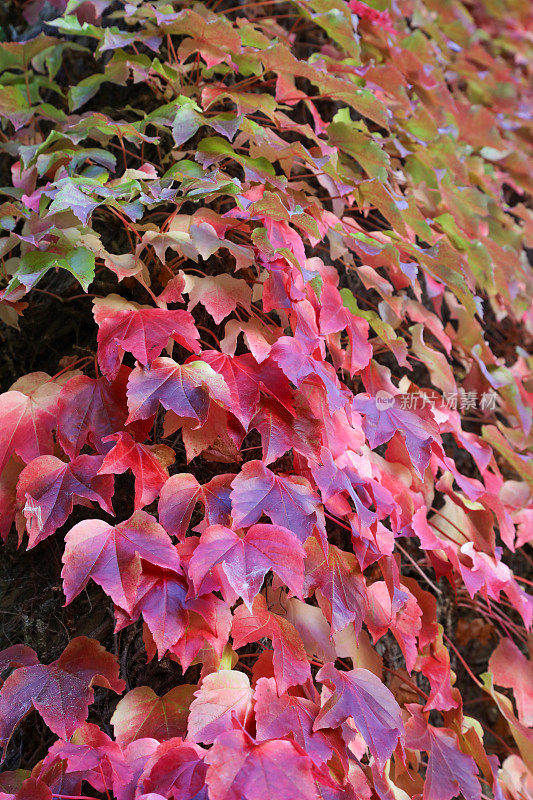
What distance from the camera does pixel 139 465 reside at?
87 centimetres

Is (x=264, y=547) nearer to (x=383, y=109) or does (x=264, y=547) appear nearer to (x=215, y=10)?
(x=383, y=109)

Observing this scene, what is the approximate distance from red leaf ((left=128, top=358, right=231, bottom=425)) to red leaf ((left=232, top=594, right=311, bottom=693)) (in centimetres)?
28

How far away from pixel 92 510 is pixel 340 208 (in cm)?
75

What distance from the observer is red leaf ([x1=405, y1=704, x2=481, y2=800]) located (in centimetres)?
94

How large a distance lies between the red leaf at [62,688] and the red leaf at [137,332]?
0.38 meters

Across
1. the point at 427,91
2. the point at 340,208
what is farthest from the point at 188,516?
the point at 427,91

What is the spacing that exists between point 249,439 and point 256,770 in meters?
0.55

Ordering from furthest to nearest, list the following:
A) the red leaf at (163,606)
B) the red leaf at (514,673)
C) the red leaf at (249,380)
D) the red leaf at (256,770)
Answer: the red leaf at (514,673), the red leaf at (249,380), the red leaf at (163,606), the red leaf at (256,770)

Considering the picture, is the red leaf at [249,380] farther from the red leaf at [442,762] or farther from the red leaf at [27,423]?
the red leaf at [442,762]

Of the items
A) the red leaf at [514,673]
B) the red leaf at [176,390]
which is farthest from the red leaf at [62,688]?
the red leaf at [514,673]

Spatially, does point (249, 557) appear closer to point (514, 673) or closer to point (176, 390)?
point (176, 390)

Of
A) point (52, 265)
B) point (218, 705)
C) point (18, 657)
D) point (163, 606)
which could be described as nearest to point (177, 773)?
point (218, 705)

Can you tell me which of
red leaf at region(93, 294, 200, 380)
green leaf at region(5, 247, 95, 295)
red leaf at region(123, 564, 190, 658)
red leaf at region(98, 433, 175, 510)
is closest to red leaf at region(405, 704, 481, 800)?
red leaf at region(123, 564, 190, 658)

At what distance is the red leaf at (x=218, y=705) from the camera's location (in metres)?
0.74
